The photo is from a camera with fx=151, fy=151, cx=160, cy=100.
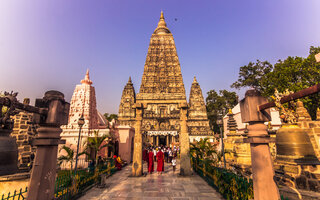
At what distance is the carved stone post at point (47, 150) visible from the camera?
2809 mm

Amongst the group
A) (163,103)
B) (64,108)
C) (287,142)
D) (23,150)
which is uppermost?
(163,103)

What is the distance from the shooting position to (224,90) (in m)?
44.2

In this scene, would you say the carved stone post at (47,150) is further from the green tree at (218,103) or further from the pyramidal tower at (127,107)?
the green tree at (218,103)

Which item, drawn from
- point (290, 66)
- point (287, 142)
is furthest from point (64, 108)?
point (290, 66)

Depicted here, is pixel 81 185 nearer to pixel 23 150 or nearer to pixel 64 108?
pixel 64 108

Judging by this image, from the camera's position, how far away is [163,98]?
1432 inches

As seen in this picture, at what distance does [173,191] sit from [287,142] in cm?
493

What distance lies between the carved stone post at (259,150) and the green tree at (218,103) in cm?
4135

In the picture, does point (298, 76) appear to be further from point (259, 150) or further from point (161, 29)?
point (161, 29)

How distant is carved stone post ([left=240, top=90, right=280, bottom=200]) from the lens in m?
2.54

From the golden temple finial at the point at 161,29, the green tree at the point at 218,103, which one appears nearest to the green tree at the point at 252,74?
the green tree at the point at 218,103

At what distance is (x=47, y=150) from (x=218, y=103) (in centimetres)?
4560

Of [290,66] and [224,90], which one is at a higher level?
[224,90]

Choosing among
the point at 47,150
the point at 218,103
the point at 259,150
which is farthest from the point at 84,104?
the point at 218,103
